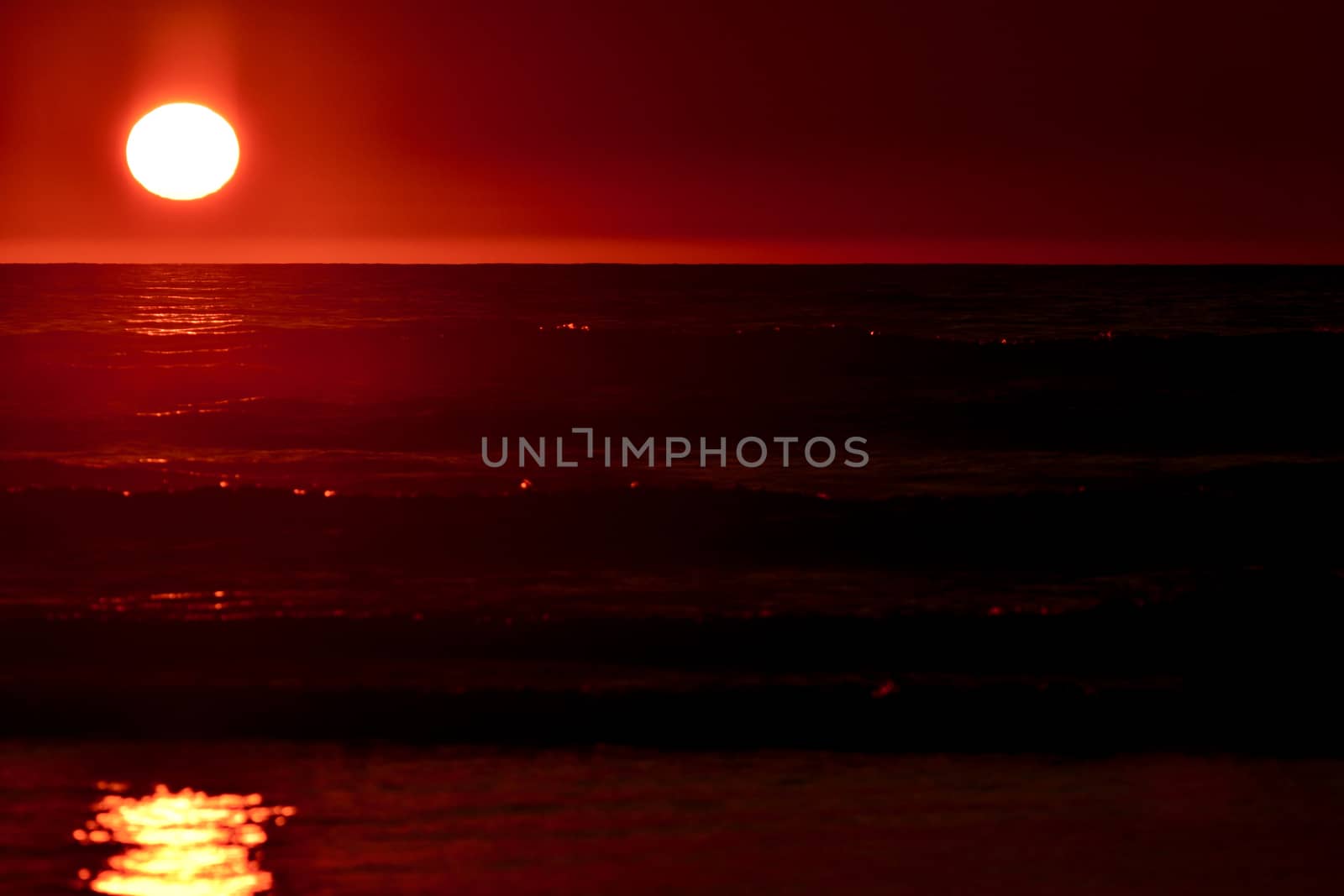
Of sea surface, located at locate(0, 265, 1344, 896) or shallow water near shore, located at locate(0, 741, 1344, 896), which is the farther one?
sea surface, located at locate(0, 265, 1344, 896)

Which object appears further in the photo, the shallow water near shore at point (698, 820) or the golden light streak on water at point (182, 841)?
the shallow water near shore at point (698, 820)

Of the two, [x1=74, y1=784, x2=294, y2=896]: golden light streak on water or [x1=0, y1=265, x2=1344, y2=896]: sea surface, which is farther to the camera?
[x1=0, y1=265, x2=1344, y2=896]: sea surface

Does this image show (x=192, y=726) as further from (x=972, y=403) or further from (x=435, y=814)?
(x=972, y=403)

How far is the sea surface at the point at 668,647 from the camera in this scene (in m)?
4.29

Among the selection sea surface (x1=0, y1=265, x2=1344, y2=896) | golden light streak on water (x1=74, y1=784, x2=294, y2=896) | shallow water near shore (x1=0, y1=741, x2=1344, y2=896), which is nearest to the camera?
golden light streak on water (x1=74, y1=784, x2=294, y2=896)

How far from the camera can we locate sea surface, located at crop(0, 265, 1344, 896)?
169 inches

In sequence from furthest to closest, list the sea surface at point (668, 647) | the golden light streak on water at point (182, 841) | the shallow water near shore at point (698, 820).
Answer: the sea surface at point (668, 647), the shallow water near shore at point (698, 820), the golden light streak on water at point (182, 841)

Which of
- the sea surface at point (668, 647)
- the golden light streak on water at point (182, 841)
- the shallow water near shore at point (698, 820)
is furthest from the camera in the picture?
the sea surface at point (668, 647)

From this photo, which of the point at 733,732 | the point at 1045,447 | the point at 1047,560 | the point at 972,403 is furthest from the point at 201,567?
the point at 972,403

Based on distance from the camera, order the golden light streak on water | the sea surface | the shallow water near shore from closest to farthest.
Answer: the golden light streak on water, the shallow water near shore, the sea surface

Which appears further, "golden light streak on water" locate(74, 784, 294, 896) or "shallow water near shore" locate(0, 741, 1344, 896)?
"shallow water near shore" locate(0, 741, 1344, 896)

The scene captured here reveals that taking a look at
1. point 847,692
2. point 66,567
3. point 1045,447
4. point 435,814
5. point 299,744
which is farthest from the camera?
point 1045,447

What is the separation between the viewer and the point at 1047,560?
9.62 metres

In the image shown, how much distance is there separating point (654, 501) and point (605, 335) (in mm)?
13562
